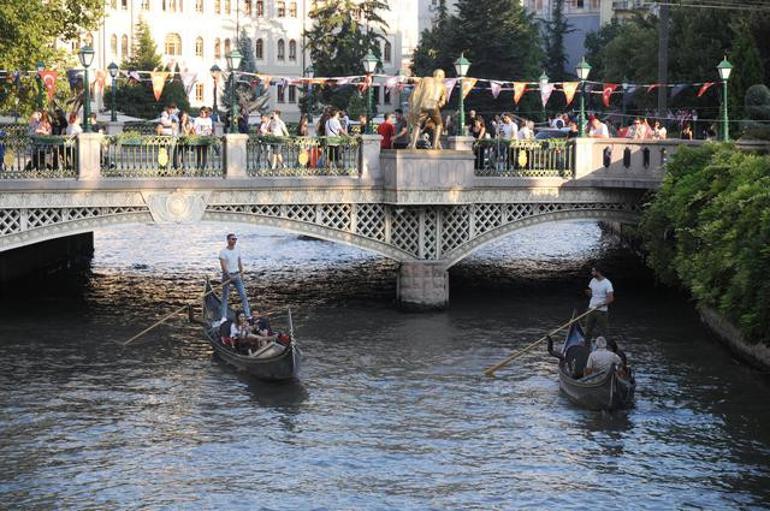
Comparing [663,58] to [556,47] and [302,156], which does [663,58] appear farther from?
[556,47]

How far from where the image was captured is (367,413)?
3003 centimetres

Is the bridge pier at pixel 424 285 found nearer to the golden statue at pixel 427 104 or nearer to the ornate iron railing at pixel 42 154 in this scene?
the golden statue at pixel 427 104

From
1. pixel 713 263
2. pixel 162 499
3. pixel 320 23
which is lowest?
pixel 162 499

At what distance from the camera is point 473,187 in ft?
138

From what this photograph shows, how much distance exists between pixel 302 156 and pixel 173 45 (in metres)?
91.7

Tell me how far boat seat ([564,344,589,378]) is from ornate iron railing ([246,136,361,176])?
11.3 m

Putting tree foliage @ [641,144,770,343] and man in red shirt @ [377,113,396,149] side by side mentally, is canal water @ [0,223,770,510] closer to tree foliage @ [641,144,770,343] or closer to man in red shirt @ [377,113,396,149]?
tree foliage @ [641,144,770,343]

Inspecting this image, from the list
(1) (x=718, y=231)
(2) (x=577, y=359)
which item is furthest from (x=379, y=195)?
(2) (x=577, y=359)

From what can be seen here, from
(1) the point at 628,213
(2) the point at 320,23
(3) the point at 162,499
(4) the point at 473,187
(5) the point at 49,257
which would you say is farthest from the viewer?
(2) the point at 320,23

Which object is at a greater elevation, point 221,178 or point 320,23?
point 320,23

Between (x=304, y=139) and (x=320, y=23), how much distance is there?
63484mm

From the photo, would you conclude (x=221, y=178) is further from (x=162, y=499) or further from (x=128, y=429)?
(x=162, y=499)

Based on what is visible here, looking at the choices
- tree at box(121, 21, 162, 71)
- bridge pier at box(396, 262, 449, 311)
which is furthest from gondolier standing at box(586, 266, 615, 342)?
tree at box(121, 21, 162, 71)

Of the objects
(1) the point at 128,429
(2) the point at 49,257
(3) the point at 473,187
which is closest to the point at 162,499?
(1) the point at 128,429
